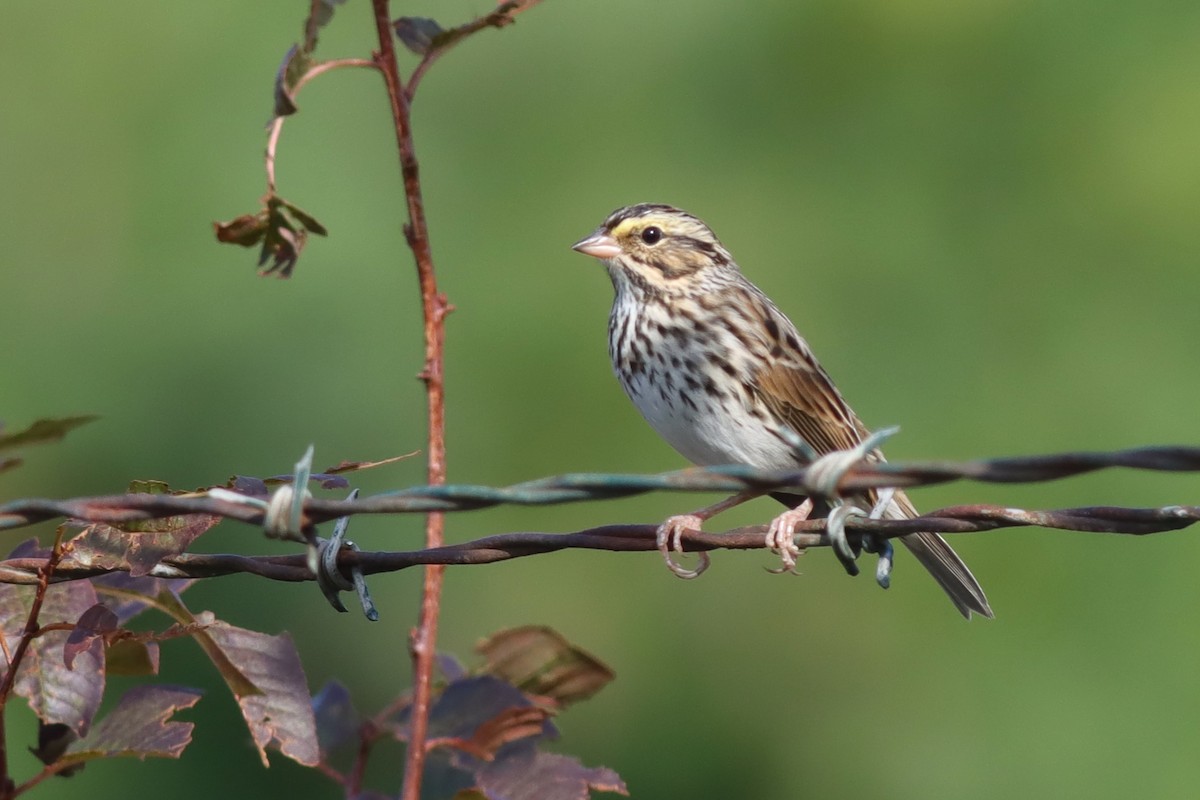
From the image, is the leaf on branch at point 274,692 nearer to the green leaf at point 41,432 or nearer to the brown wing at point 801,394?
the green leaf at point 41,432

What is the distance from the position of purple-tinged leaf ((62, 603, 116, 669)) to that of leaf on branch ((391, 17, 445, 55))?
3.21 feet

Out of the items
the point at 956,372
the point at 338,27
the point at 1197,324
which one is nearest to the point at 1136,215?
the point at 1197,324

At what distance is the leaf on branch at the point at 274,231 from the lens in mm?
2451

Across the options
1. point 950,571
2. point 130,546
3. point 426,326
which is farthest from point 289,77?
point 950,571

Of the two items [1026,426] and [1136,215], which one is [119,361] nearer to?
[1026,426]

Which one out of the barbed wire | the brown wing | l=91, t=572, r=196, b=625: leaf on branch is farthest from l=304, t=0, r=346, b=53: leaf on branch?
the brown wing

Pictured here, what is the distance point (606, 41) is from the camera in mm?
6684

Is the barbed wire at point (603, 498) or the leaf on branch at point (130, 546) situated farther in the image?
the leaf on branch at point (130, 546)

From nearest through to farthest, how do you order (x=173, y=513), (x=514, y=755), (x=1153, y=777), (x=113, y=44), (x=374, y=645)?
(x=173, y=513), (x=514, y=755), (x=1153, y=777), (x=374, y=645), (x=113, y=44)

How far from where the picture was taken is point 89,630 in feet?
7.04

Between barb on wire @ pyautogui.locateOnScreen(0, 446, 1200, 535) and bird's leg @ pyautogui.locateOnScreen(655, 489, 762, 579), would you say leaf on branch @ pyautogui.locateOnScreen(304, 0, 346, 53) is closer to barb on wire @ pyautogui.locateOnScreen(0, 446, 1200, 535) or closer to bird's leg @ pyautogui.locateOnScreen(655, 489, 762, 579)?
barb on wire @ pyautogui.locateOnScreen(0, 446, 1200, 535)

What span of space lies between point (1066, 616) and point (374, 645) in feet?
7.09

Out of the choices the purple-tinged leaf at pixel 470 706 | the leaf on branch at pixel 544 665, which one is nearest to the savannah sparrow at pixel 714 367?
the leaf on branch at pixel 544 665

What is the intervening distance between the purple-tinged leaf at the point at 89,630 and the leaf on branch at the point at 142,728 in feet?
0.36
